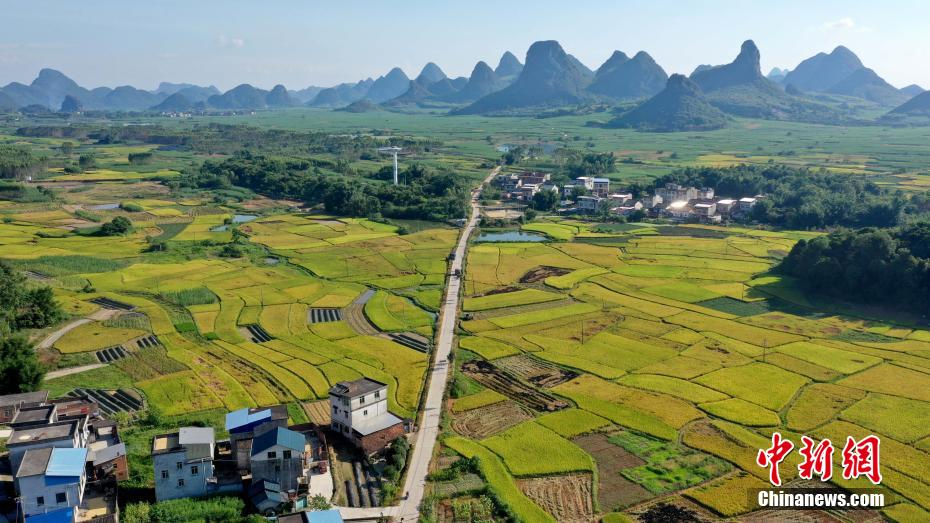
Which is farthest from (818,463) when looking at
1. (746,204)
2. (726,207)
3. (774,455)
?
(746,204)

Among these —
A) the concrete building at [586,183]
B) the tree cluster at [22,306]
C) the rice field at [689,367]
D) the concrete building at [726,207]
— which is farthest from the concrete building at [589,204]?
the tree cluster at [22,306]

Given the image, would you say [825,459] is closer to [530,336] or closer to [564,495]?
[564,495]

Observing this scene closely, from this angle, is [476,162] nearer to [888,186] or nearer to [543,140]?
[543,140]

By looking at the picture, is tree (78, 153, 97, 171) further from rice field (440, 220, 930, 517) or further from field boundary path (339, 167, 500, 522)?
field boundary path (339, 167, 500, 522)

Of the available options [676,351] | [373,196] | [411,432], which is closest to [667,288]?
[676,351]

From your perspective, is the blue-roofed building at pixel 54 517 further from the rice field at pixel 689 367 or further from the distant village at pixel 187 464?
the rice field at pixel 689 367

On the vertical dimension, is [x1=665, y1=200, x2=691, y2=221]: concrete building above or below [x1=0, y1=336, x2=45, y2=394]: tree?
above

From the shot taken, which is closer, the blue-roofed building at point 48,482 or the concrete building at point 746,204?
the blue-roofed building at point 48,482

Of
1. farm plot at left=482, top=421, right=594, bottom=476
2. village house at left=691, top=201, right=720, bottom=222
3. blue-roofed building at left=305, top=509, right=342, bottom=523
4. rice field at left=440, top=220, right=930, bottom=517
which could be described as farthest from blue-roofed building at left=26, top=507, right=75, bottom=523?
village house at left=691, top=201, right=720, bottom=222
